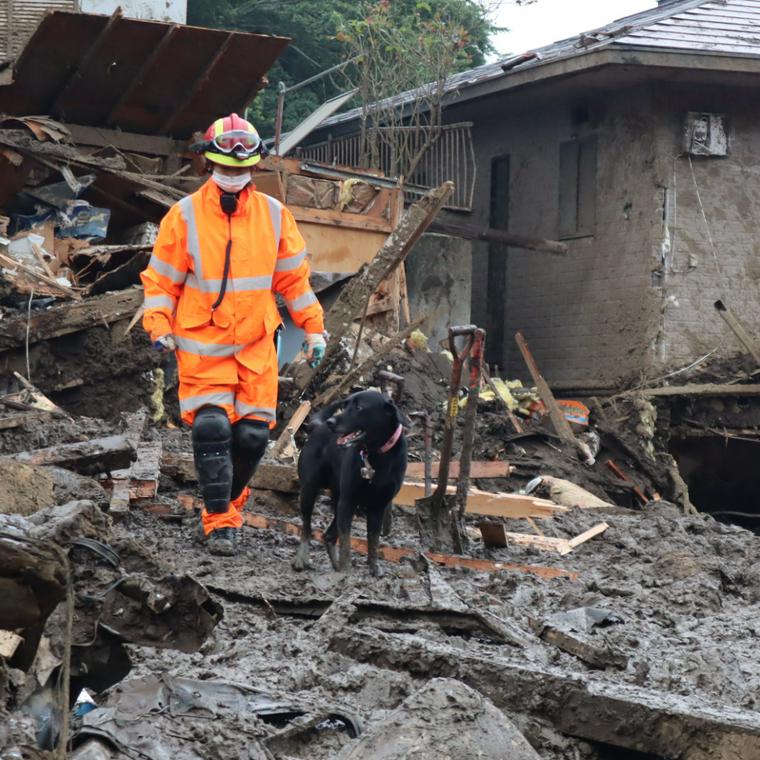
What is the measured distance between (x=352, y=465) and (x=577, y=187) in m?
11.8

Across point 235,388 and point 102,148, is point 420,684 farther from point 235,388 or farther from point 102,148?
point 102,148

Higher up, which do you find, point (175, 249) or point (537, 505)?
point (175, 249)

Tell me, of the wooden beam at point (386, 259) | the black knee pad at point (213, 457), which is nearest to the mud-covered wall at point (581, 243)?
the wooden beam at point (386, 259)

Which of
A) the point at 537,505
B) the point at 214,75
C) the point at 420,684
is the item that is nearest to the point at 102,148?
the point at 214,75

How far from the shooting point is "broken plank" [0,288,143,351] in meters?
10.4

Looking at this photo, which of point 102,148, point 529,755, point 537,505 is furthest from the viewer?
point 102,148

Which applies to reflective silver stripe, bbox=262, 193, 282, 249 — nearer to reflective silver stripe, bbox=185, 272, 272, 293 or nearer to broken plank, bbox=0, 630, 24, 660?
reflective silver stripe, bbox=185, 272, 272, 293

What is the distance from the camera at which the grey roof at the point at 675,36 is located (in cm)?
1527

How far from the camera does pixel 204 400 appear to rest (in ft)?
22.2


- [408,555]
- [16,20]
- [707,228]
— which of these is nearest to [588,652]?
[408,555]

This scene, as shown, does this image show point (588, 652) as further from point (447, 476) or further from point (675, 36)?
point (675, 36)

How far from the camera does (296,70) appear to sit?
2953cm

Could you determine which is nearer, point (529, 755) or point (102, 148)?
point (529, 755)

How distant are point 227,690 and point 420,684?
74 centimetres
